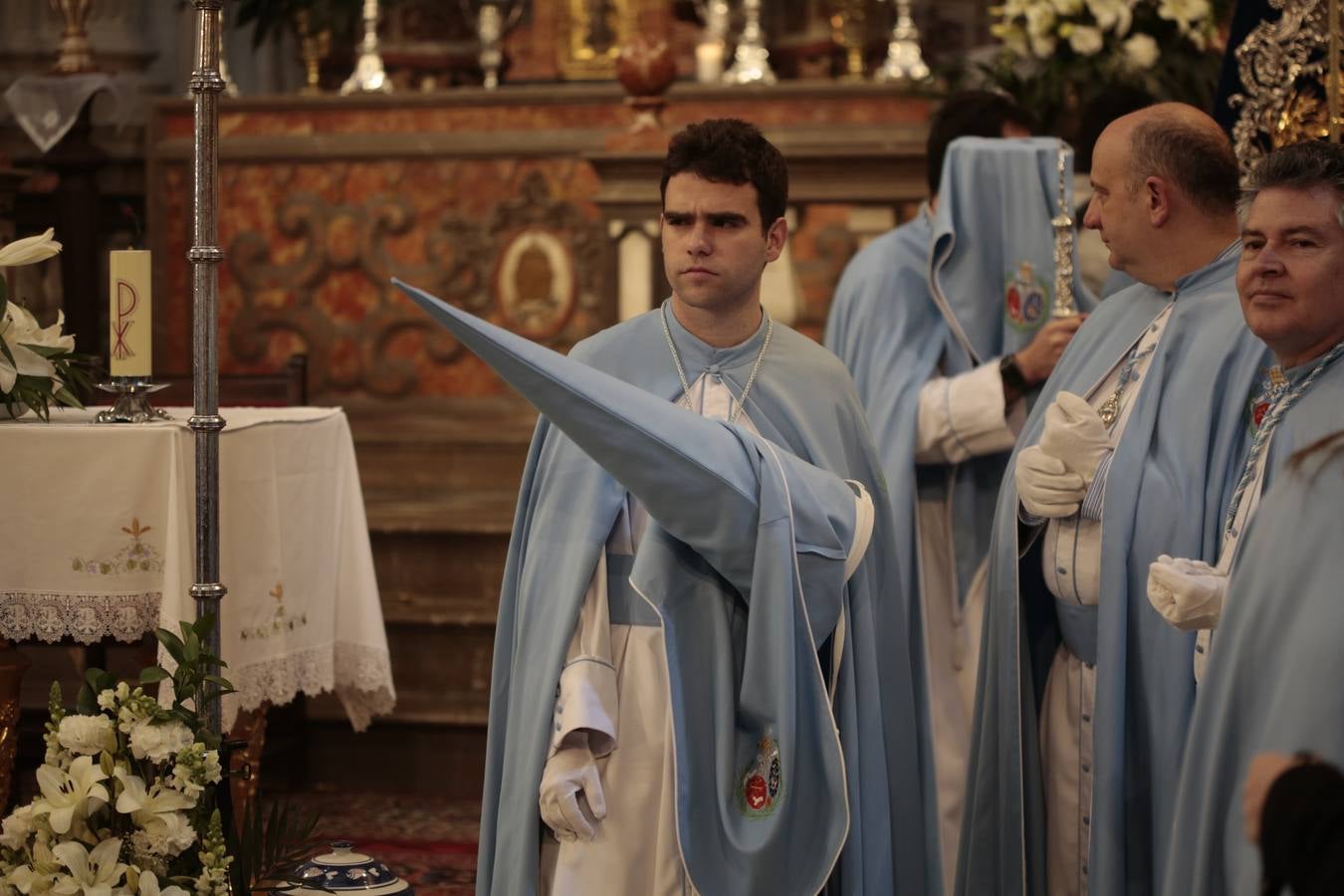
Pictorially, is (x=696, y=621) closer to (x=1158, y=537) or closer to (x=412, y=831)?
(x=1158, y=537)

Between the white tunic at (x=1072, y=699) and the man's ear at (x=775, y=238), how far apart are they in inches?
32.6

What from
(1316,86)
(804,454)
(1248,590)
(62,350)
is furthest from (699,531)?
(1316,86)

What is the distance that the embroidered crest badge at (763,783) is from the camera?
3.31 metres

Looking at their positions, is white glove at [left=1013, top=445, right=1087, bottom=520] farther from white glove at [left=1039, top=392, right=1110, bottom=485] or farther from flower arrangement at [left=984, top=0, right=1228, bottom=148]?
flower arrangement at [left=984, top=0, right=1228, bottom=148]

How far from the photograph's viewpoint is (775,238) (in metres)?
3.59

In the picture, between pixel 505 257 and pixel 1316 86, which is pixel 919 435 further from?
pixel 505 257

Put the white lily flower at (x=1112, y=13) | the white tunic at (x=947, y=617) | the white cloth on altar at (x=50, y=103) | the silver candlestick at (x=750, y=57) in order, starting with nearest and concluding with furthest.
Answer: the white tunic at (x=947, y=617) < the white lily flower at (x=1112, y=13) < the white cloth on altar at (x=50, y=103) < the silver candlestick at (x=750, y=57)

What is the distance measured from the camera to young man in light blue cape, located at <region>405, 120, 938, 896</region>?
3238mm

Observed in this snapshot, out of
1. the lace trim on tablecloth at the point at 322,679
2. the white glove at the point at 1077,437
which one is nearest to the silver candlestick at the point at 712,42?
the lace trim on tablecloth at the point at 322,679

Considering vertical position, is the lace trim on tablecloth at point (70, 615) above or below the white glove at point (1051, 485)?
below

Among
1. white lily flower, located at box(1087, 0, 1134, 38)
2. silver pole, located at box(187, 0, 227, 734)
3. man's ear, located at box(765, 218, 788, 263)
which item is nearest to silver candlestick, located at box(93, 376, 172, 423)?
silver pole, located at box(187, 0, 227, 734)

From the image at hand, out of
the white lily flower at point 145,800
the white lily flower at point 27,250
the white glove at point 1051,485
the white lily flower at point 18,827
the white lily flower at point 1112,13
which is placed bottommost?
the white lily flower at point 18,827

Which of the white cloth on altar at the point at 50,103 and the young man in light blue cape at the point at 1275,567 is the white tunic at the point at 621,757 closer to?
the young man in light blue cape at the point at 1275,567

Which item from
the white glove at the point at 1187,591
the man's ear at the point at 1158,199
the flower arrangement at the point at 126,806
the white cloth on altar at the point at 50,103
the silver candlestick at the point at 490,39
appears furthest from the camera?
the silver candlestick at the point at 490,39
